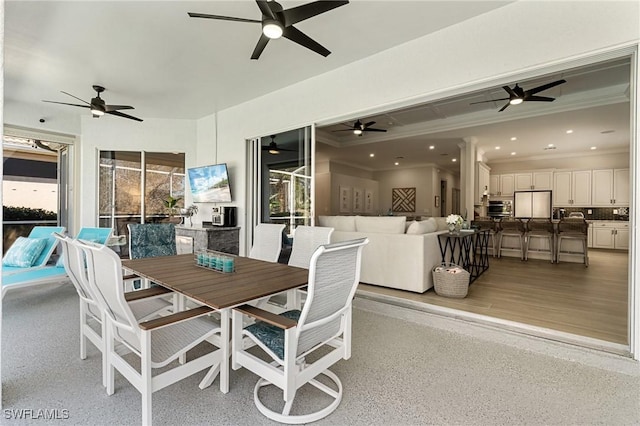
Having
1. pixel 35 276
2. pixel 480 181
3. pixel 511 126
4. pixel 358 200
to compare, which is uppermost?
pixel 511 126

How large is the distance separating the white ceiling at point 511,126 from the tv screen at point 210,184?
2.30 meters

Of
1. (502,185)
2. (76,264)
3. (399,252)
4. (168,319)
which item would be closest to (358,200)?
(502,185)

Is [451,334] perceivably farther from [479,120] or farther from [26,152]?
[26,152]

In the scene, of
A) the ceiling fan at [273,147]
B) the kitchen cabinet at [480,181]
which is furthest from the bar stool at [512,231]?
the ceiling fan at [273,147]

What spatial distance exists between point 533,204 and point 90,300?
1066 centimetres

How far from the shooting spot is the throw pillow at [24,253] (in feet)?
12.0

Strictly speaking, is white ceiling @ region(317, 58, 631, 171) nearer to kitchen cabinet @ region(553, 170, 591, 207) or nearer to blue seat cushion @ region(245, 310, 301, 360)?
kitchen cabinet @ region(553, 170, 591, 207)

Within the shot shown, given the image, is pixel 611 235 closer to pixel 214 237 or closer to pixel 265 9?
pixel 214 237

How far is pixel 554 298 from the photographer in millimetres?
3598

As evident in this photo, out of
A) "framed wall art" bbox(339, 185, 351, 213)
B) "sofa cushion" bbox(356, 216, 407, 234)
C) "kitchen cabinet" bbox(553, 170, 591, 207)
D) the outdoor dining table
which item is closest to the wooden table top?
the outdoor dining table

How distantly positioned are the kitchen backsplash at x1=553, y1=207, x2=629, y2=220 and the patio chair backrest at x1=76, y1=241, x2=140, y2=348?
10764 millimetres

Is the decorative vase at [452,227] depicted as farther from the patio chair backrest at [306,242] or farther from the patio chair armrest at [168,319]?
the patio chair armrest at [168,319]

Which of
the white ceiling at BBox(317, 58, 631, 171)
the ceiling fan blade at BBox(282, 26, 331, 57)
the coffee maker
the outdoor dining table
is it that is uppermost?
the white ceiling at BBox(317, 58, 631, 171)

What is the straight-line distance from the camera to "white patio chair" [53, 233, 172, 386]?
187 cm
